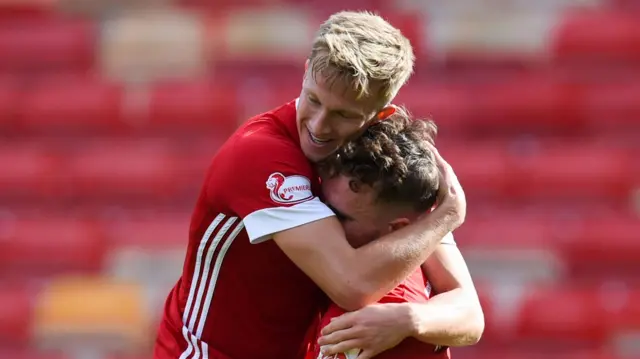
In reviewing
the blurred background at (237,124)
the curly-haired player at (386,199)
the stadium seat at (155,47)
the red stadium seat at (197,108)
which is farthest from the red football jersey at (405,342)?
the stadium seat at (155,47)

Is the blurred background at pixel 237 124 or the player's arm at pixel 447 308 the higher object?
the player's arm at pixel 447 308

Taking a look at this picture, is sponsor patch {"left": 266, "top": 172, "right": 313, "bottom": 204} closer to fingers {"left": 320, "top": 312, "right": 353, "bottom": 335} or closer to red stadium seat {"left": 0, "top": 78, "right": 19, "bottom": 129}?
fingers {"left": 320, "top": 312, "right": 353, "bottom": 335}

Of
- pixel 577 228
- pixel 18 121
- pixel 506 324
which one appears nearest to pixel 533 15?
pixel 577 228

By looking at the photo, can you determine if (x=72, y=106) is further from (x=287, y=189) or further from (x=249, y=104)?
(x=287, y=189)

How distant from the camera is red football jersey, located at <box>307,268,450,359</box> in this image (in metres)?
2.28

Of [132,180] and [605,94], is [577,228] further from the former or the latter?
[132,180]

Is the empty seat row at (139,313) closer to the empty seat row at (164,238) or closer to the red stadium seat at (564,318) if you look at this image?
the red stadium seat at (564,318)

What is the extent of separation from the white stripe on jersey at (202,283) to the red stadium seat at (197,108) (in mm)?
2957

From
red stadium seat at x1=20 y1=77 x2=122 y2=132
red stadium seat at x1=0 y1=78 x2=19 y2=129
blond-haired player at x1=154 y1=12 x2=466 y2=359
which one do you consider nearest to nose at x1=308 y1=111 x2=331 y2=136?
blond-haired player at x1=154 y1=12 x2=466 y2=359

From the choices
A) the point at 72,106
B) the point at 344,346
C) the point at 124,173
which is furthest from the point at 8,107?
the point at 344,346

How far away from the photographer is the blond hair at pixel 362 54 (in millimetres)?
2295

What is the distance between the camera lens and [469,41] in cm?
552

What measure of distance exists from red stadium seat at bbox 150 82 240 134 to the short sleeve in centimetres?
319

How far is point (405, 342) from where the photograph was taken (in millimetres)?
2305
